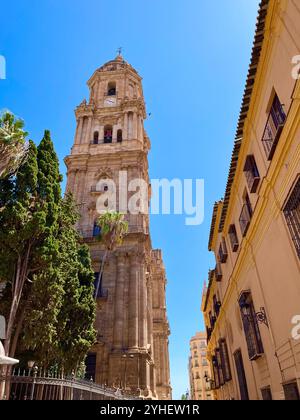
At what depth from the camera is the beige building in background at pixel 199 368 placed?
217ft

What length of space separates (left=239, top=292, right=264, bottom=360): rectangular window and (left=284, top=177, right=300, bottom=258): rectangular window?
4.19 metres

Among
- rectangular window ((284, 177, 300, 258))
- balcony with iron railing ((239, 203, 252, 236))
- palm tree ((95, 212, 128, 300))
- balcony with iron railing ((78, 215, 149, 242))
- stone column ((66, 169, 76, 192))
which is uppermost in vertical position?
stone column ((66, 169, 76, 192))

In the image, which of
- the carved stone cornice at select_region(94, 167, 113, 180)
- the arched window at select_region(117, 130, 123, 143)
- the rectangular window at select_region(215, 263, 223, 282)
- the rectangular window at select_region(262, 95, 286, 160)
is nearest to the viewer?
the rectangular window at select_region(262, 95, 286, 160)

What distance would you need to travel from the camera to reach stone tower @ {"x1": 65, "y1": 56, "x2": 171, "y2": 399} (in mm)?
20016

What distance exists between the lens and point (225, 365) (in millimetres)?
15734

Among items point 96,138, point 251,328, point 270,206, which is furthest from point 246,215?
point 96,138

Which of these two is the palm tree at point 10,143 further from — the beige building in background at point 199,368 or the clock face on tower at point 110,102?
the beige building in background at point 199,368

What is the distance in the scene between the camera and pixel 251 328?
32.6 feet

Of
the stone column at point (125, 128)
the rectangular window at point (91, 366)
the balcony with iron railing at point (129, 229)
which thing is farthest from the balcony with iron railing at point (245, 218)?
the stone column at point (125, 128)

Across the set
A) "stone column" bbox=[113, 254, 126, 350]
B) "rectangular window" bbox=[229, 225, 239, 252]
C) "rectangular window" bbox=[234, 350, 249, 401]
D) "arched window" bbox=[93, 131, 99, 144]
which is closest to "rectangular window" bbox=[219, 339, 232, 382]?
"rectangular window" bbox=[234, 350, 249, 401]

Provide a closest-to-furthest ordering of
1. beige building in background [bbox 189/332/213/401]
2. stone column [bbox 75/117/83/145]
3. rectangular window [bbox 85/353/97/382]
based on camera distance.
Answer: rectangular window [bbox 85/353/97/382] → stone column [bbox 75/117/83/145] → beige building in background [bbox 189/332/213/401]

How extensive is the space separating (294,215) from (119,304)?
1735 centimetres

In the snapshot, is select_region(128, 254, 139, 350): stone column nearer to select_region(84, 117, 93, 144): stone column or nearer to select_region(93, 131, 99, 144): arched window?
select_region(84, 117, 93, 144): stone column

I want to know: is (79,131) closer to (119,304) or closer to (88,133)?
(88,133)
